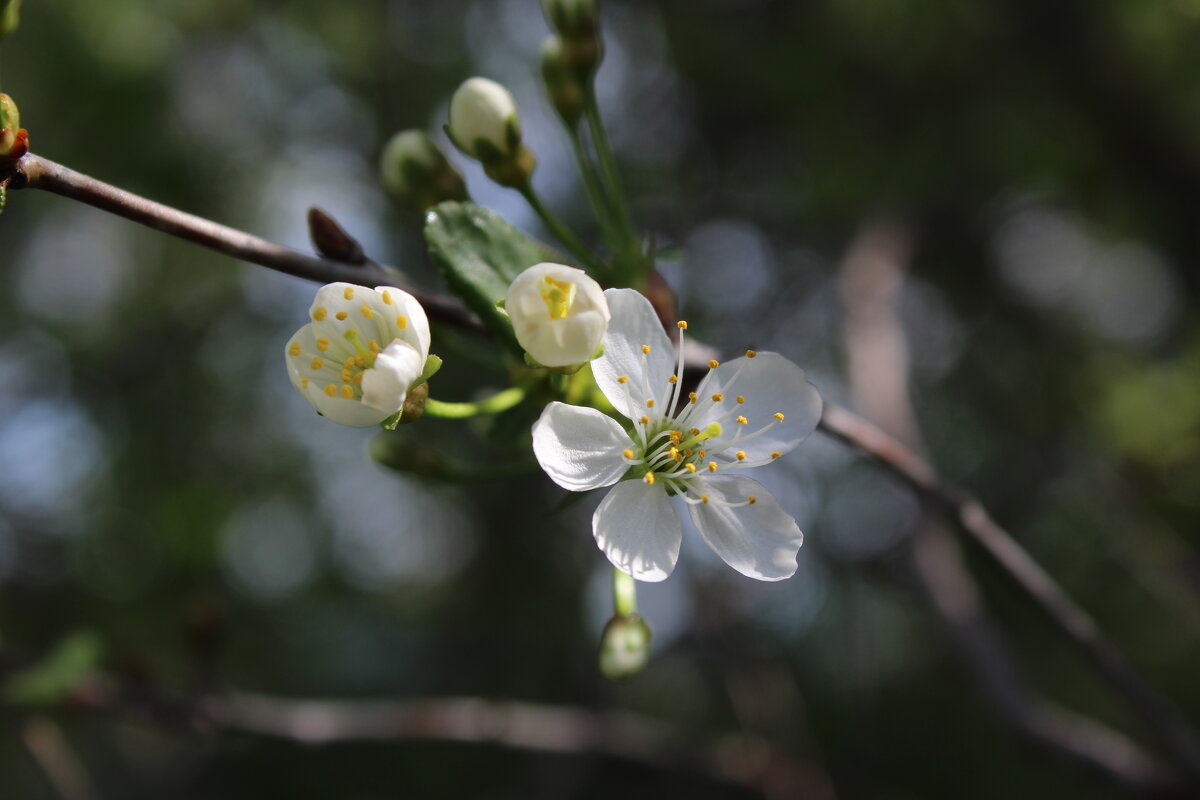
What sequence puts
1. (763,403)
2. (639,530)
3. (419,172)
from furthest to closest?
(419,172) < (763,403) < (639,530)

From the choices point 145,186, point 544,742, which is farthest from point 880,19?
point 145,186

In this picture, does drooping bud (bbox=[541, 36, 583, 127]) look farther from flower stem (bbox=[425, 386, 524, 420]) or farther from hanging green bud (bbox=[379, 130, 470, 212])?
flower stem (bbox=[425, 386, 524, 420])

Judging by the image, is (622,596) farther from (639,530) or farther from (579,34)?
(579,34)

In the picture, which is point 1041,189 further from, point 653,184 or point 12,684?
point 12,684

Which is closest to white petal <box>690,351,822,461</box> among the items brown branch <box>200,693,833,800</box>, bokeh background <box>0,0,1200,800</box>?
brown branch <box>200,693,833,800</box>

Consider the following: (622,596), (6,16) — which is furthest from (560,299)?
(6,16)

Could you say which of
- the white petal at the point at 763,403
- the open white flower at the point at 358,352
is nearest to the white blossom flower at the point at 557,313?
the open white flower at the point at 358,352
